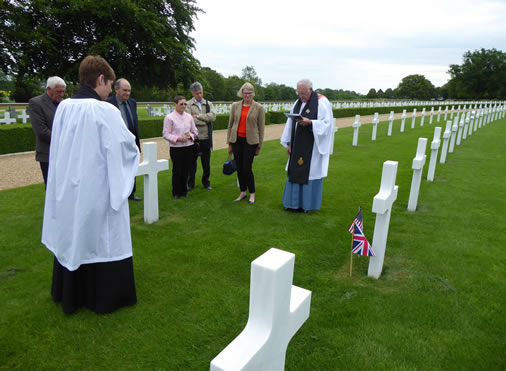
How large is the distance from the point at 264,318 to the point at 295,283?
2474 mm

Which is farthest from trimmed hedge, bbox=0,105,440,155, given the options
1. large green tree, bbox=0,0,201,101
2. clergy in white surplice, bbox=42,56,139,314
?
clergy in white surplice, bbox=42,56,139,314

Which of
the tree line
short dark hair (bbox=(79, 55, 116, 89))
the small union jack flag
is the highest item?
the tree line

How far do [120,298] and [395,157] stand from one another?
10253 mm

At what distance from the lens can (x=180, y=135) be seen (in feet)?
19.5

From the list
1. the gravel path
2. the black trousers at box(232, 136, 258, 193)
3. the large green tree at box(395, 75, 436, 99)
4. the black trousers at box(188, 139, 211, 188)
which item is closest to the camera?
the black trousers at box(232, 136, 258, 193)

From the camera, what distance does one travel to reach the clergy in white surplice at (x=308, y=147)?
530 cm

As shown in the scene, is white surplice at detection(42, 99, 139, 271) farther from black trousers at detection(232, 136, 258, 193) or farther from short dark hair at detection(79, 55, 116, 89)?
black trousers at detection(232, 136, 258, 193)

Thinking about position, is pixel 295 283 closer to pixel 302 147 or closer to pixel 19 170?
pixel 302 147

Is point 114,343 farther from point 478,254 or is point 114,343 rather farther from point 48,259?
point 478,254

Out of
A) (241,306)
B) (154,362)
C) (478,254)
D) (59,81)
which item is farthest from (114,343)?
(478,254)

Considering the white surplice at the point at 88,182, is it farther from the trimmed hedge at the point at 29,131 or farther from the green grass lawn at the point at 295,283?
the trimmed hedge at the point at 29,131

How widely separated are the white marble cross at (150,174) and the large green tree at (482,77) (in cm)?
9178

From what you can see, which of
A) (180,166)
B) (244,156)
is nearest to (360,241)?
(244,156)

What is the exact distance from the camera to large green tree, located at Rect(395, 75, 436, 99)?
9844 centimetres
